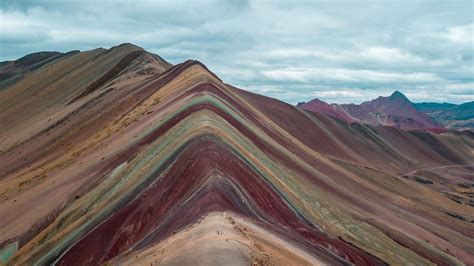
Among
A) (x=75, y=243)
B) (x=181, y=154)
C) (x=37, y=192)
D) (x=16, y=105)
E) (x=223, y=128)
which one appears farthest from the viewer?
(x=16, y=105)

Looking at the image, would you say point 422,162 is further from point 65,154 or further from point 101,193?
point 101,193

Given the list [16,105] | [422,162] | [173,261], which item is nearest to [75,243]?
[173,261]

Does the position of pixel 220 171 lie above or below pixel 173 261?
above

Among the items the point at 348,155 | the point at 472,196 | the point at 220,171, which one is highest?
the point at 220,171

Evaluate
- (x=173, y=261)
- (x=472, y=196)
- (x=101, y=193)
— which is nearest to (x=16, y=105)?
(x=101, y=193)

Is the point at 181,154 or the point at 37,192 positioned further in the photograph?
the point at 37,192

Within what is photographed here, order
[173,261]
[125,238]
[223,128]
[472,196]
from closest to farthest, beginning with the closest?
[173,261] → [125,238] → [223,128] → [472,196]

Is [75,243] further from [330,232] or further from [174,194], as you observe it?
[330,232]
